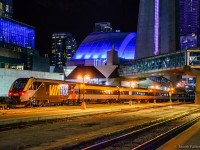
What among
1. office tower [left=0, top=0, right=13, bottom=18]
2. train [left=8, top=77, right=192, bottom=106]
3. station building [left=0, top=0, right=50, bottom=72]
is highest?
office tower [left=0, top=0, right=13, bottom=18]

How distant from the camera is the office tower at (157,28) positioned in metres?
141

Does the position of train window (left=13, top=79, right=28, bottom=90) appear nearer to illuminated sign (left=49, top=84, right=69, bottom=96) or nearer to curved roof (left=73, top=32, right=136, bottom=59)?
illuminated sign (left=49, top=84, right=69, bottom=96)

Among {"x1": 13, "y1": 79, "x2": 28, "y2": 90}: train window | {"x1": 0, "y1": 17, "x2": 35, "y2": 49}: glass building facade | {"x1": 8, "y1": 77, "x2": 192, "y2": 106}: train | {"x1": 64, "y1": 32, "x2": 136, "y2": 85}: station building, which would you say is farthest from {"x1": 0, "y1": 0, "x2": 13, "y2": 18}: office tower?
{"x1": 13, "y1": 79, "x2": 28, "y2": 90}: train window

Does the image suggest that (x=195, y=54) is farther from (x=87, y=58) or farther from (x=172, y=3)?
(x=87, y=58)

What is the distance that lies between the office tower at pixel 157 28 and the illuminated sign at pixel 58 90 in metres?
90.6

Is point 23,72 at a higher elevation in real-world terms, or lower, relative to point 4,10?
lower

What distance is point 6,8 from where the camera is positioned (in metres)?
185

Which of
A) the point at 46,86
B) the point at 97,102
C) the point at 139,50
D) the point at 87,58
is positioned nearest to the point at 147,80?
the point at 139,50

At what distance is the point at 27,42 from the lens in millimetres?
149500

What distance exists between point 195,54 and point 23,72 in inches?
1541

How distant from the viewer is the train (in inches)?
1766

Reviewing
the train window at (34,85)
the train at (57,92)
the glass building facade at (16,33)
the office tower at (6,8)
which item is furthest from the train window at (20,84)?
the office tower at (6,8)

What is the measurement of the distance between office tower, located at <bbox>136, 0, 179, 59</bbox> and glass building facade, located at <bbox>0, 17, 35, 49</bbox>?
44.3 m

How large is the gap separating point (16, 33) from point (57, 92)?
9646 cm
